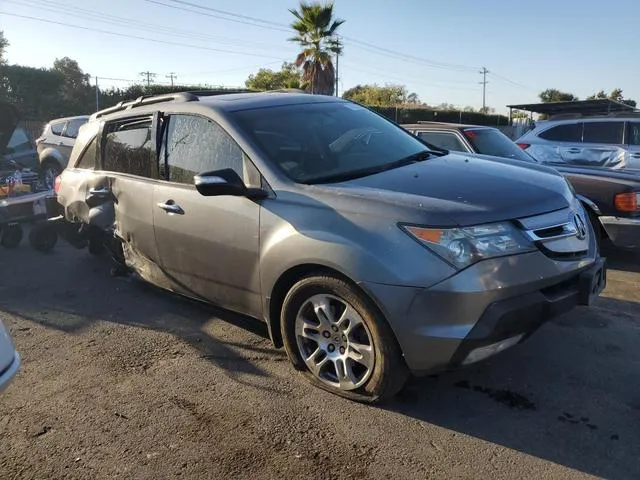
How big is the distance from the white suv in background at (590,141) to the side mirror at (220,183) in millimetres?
6663

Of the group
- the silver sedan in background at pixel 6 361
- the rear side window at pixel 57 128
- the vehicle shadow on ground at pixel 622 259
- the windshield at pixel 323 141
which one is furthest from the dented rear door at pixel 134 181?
the rear side window at pixel 57 128

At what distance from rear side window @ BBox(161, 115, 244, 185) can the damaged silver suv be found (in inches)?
0.5

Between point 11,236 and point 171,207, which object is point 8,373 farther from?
point 11,236

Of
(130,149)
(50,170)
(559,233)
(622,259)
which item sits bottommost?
(622,259)

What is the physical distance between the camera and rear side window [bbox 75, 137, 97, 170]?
18.2 feet

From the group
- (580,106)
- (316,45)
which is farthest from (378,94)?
(580,106)

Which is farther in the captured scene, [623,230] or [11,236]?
[11,236]

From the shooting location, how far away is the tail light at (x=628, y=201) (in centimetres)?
584

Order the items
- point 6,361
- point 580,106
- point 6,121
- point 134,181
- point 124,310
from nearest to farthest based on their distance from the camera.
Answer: point 6,361
point 134,181
point 124,310
point 6,121
point 580,106

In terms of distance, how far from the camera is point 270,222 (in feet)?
11.5

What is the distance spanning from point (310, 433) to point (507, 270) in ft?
4.43

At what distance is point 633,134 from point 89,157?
26.2 feet

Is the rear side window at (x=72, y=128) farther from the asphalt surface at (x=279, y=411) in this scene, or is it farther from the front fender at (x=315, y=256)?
the front fender at (x=315, y=256)

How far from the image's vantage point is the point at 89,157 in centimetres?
563
